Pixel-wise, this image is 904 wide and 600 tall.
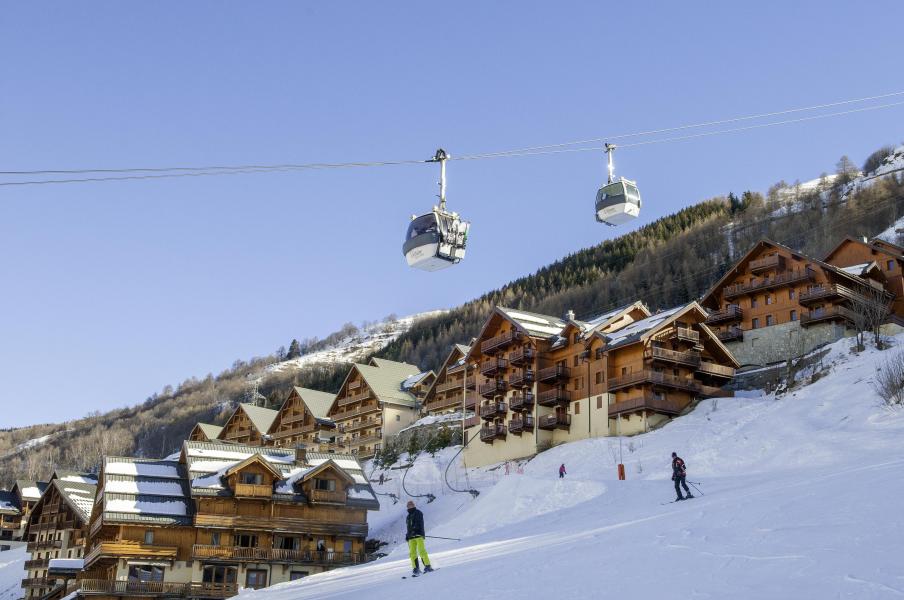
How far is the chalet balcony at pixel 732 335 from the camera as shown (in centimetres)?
7000

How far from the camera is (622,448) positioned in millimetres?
53156

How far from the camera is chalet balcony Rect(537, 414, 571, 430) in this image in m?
64.4

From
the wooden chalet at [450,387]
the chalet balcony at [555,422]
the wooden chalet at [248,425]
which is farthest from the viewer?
the wooden chalet at [248,425]

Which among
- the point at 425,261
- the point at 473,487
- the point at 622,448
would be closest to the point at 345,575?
the point at 425,261

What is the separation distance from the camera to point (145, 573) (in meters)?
53.0

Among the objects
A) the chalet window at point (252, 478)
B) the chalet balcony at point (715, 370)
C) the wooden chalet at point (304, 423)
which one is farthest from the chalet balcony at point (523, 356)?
the wooden chalet at point (304, 423)

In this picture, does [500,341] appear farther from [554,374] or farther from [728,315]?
[728,315]

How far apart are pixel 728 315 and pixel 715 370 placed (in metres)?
9.37

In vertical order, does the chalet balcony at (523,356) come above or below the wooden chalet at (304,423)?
above

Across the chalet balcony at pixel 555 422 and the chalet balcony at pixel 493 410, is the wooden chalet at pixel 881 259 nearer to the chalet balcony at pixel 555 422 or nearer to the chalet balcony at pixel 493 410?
the chalet balcony at pixel 555 422

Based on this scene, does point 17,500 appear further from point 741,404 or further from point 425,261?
point 425,261

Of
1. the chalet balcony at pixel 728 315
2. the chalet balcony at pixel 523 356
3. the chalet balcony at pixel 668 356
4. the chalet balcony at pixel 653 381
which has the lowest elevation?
the chalet balcony at pixel 653 381

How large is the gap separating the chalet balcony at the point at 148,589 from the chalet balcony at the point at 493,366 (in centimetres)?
2549

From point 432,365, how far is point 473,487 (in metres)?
102
